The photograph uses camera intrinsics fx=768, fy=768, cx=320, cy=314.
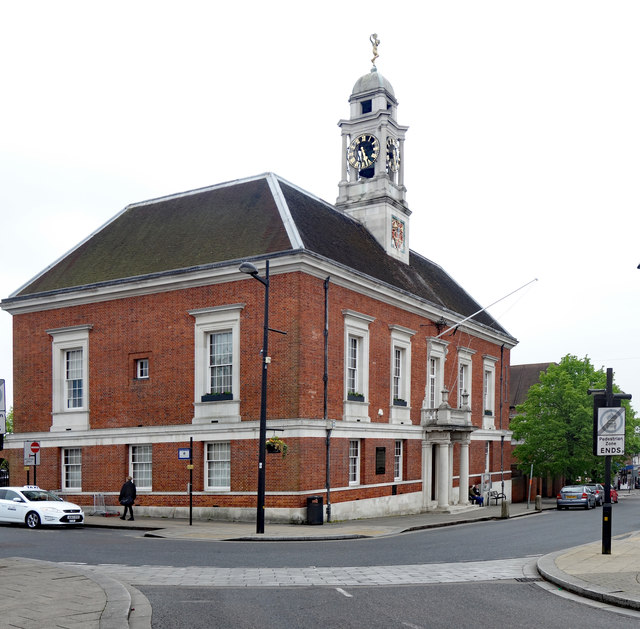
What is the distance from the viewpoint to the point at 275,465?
27250 mm

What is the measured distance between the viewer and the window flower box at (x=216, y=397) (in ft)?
94.9

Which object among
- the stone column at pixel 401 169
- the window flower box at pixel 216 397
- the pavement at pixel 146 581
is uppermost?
the stone column at pixel 401 169

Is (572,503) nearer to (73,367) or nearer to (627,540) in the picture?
(627,540)

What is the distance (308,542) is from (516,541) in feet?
18.7

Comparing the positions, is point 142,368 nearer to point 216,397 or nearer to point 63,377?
point 216,397

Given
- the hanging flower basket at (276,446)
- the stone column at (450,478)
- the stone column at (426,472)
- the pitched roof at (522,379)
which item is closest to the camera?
the hanging flower basket at (276,446)

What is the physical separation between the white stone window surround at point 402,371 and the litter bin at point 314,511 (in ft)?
26.6

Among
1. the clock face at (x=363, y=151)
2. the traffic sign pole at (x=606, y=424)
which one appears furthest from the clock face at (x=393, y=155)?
the traffic sign pole at (x=606, y=424)

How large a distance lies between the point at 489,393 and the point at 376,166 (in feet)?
53.9

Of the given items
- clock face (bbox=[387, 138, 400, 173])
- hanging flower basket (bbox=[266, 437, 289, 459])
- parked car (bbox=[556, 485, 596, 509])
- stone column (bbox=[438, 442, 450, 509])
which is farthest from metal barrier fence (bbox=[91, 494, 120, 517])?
parked car (bbox=[556, 485, 596, 509])

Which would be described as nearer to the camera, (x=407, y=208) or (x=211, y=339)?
(x=211, y=339)

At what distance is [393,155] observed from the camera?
3891cm

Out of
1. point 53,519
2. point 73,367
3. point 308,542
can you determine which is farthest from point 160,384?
point 308,542

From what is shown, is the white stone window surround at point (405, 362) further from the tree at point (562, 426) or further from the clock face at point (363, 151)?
the tree at point (562, 426)
